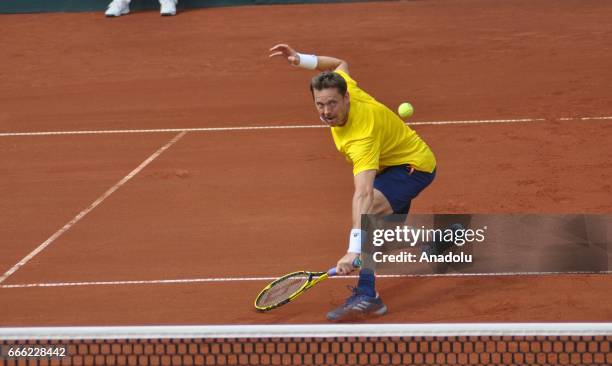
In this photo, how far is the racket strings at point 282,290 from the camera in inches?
328

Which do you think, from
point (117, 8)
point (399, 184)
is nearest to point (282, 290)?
point (399, 184)

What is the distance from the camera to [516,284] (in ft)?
28.9

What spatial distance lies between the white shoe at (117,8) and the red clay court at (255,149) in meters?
0.26

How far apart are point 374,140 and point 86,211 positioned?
460 cm

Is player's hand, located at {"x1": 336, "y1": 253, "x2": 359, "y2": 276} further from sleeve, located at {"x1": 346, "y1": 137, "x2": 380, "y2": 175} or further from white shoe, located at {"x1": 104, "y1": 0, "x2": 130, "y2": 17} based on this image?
white shoe, located at {"x1": 104, "y1": 0, "x2": 130, "y2": 17}

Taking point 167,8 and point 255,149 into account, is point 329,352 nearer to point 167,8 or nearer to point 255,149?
point 255,149

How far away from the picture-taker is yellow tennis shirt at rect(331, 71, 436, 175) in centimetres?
772

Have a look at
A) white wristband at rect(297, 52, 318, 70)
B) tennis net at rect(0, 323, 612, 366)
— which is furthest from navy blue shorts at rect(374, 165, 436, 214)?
tennis net at rect(0, 323, 612, 366)

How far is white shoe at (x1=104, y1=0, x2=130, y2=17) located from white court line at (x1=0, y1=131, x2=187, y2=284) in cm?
888

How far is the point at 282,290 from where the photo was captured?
8422mm

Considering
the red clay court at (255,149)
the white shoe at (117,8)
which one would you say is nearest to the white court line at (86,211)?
the red clay court at (255,149)

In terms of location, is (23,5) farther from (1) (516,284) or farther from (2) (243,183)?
(1) (516,284)

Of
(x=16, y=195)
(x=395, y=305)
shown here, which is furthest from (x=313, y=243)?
(x=16, y=195)

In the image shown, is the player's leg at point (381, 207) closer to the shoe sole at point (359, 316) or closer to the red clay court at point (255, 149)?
the shoe sole at point (359, 316)
